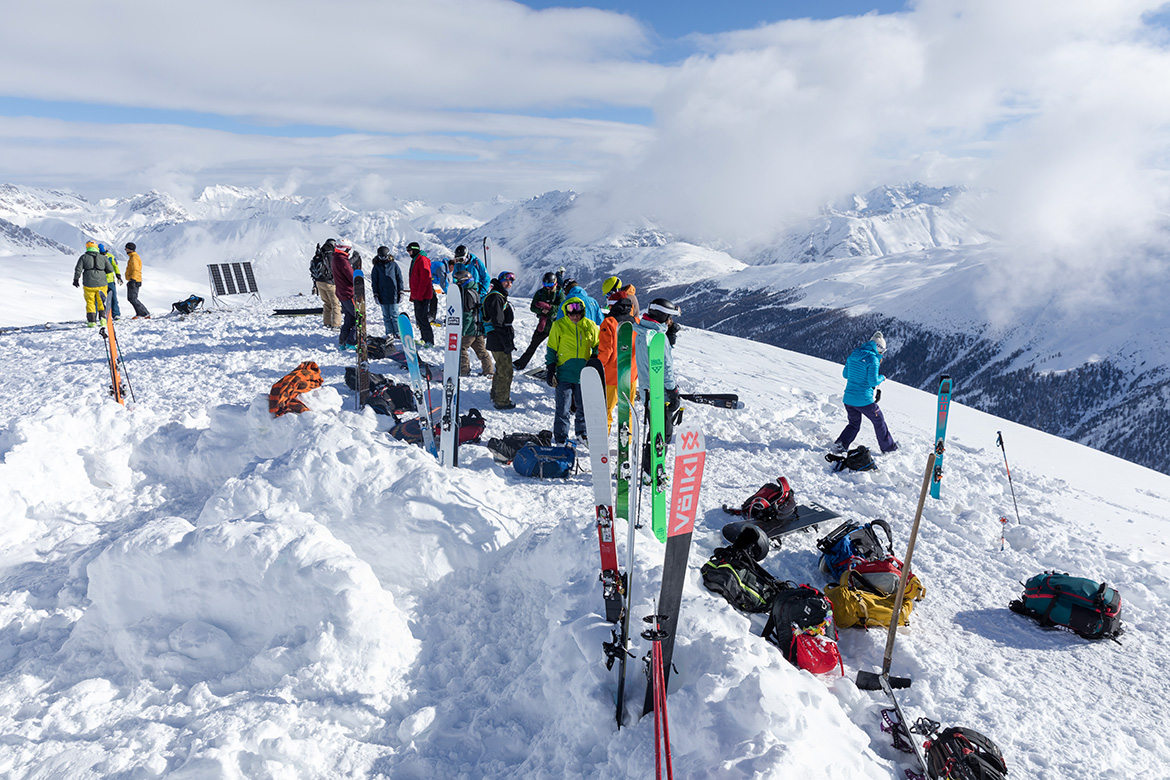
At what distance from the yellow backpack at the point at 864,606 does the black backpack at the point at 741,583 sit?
49 centimetres

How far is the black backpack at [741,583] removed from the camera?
5082 mm

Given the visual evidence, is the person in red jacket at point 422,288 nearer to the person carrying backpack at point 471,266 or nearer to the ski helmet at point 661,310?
the person carrying backpack at point 471,266

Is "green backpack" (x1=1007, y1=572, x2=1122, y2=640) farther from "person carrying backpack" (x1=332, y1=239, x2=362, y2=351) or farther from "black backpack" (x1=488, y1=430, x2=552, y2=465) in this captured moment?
"person carrying backpack" (x1=332, y1=239, x2=362, y2=351)

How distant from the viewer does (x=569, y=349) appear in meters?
7.88

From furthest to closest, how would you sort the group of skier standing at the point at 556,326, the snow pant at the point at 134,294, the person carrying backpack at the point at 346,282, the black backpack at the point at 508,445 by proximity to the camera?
the snow pant at the point at 134,294 < the person carrying backpack at the point at 346,282 < the black backpack at the point at 508,445 < the group of skier standing at the point at 556,326

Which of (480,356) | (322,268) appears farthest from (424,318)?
(322,268)

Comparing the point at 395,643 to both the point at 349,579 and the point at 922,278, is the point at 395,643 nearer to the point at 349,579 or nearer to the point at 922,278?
the point at 349,579

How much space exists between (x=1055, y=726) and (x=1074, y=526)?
4329 millimetres

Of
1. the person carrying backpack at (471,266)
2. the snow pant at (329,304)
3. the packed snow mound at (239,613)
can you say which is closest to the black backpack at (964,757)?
the packed snow mound at (239,613)

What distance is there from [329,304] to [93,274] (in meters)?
5.88

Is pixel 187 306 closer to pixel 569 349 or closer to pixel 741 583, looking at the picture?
pixel 569 349

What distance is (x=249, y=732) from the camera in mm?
3658

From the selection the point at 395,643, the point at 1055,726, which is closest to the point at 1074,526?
the point at 1055,726

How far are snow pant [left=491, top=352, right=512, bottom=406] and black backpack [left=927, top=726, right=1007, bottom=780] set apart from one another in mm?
7622
